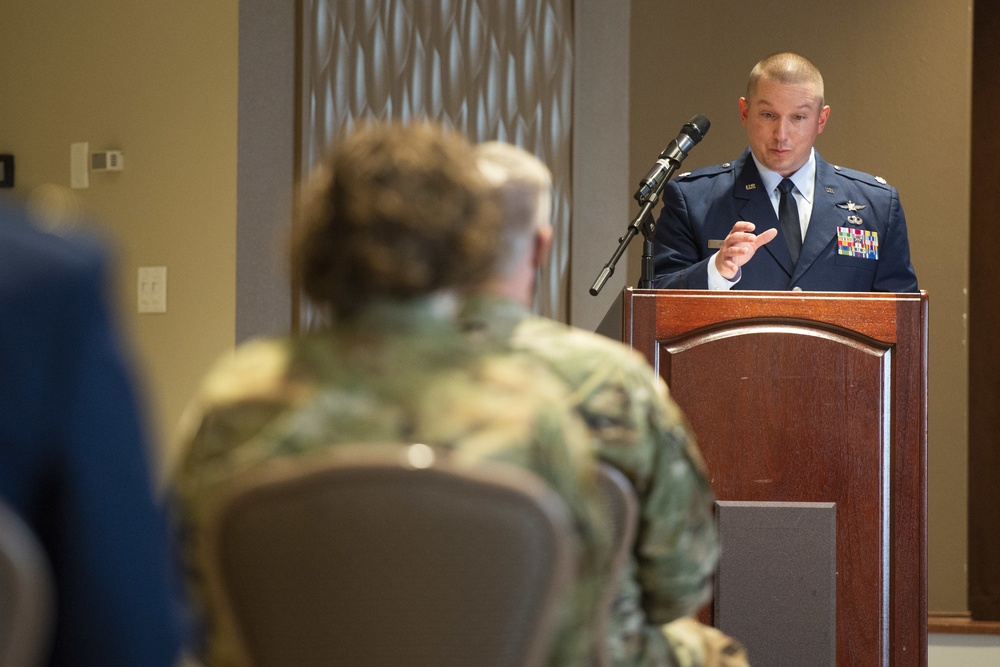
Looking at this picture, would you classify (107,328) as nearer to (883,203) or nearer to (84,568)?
(84,568)

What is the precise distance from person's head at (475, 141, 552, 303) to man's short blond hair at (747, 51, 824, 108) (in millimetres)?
1916

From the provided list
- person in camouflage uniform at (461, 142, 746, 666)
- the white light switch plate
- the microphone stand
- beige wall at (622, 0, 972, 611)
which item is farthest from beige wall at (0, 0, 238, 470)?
person in camouflage uniform at (461, 142, 746, 666)

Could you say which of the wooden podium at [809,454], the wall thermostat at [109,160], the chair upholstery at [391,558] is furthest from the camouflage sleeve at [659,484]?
the wall thermostat at [109,160]

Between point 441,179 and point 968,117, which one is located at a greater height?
point 968,117

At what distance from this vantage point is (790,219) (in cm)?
332

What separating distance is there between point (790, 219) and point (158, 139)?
2.12 m

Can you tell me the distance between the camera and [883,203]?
3.31m

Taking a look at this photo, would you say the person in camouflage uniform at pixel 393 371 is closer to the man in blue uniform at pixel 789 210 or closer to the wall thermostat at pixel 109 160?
the man in blue uniform at pixel 789 210

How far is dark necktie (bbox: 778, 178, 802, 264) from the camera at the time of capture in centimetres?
326

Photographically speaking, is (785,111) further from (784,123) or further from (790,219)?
(790,219)

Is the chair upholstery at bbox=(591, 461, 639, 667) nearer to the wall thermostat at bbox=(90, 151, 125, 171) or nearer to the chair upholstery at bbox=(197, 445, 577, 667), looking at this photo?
the chair upholstery at bbox=(197, 445, 577, 667)

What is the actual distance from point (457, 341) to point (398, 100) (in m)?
A: 3.25

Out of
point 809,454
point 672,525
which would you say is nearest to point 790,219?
point 809,454

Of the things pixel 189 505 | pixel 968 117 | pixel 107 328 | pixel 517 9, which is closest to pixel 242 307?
pixel 517 9
